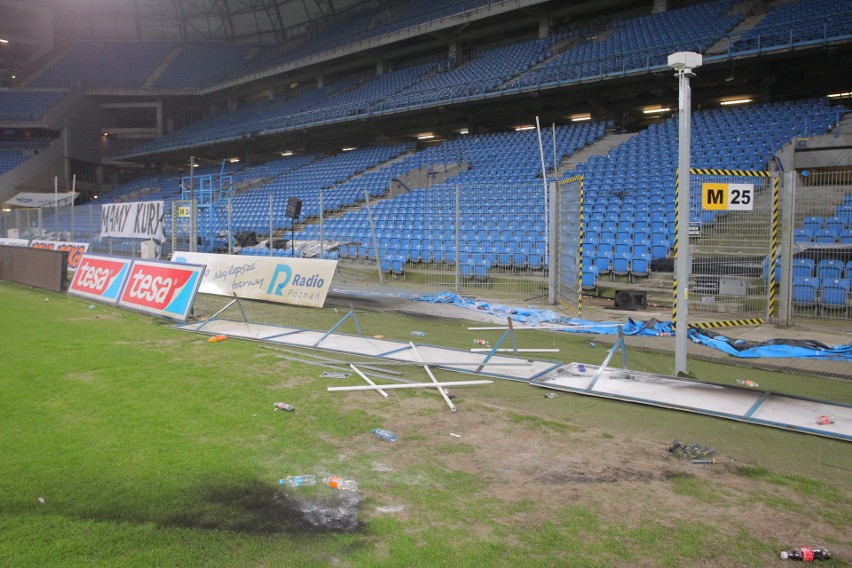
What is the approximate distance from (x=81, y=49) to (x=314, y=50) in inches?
1009

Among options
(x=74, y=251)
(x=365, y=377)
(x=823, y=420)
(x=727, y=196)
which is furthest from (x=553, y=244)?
(x=74, y=251)

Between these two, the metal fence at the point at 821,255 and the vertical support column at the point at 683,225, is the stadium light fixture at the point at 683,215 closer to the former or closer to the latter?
the vertical support column at the point at 683,225

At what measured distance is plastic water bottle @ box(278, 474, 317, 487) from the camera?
4.00 meters

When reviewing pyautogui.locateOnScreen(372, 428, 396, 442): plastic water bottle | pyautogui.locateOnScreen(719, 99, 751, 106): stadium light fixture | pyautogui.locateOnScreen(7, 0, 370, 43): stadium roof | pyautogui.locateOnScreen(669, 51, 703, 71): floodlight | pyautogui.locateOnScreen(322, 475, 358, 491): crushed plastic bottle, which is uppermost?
pyautogui.locateOnScreen(7, 0, 370, 43): stadium roof

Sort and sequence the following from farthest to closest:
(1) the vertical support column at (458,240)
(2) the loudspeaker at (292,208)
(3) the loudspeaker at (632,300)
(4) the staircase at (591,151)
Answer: (4) the staircase at (591,151) → (2) the loudspeaker at (292,208) → (1) the vertical support column at (458,240) → (3) the loudspeaker at (632,300)

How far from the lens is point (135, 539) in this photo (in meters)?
3.23

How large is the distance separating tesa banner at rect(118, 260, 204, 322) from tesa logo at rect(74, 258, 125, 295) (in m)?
0.96

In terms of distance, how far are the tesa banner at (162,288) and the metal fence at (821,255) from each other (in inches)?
402

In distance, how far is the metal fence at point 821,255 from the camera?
9625 mm

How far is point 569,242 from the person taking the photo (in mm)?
12000

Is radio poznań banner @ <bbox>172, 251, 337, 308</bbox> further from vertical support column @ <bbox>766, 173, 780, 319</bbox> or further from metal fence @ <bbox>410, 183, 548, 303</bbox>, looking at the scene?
vertical support column @ <bbox>766, 173, 780, 319</bbox>

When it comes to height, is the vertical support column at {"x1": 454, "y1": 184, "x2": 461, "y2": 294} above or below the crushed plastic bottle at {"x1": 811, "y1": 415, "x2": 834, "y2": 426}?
above

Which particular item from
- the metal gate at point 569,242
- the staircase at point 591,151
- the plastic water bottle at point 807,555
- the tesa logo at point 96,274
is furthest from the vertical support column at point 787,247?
the tesa logo at point 96,274

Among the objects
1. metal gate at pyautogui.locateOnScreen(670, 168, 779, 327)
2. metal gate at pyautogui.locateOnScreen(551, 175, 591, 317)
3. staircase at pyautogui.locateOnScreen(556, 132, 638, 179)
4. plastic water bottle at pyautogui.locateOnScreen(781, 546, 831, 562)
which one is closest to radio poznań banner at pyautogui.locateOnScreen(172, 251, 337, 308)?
metal gate at pyautogui.locateOnScreen(551, 175, 591, 317)
